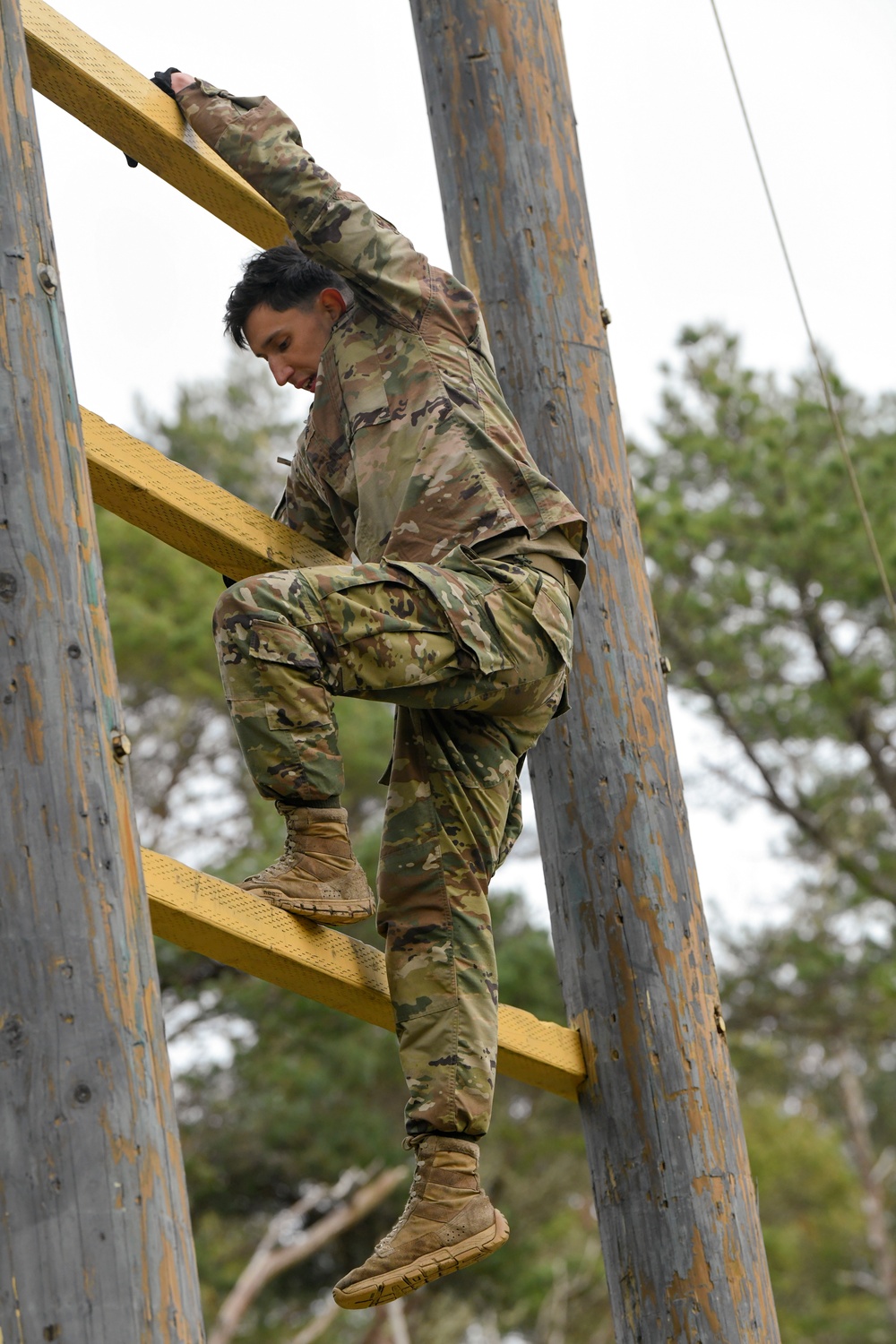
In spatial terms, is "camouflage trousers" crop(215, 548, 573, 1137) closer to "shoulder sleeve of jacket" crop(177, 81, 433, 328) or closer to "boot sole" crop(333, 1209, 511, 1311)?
"boot sole" crop(333, 1209, 511, 1311)

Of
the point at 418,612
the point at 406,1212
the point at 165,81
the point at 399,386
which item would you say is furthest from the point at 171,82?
the point at 406,1212

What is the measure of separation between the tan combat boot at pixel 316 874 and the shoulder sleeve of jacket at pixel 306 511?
674 millimetres

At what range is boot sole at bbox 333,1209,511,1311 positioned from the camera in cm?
231

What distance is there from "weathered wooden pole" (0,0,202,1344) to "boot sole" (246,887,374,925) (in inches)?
28.1

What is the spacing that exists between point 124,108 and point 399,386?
730 millimetres

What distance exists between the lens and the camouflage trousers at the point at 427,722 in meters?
2.45

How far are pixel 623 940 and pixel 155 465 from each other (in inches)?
53.1

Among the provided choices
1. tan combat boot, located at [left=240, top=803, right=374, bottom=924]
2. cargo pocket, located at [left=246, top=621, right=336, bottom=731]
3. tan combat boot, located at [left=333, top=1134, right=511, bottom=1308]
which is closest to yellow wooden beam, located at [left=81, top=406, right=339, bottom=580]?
cargo pocket, located at [left=246, top=621, right=336, bottom=731]

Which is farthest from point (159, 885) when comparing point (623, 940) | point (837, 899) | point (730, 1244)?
point (837, 899)

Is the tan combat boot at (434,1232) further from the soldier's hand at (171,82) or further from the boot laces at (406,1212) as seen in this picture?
the soldier's hand at (171,82)

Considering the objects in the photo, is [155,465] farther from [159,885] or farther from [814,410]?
[814,410]

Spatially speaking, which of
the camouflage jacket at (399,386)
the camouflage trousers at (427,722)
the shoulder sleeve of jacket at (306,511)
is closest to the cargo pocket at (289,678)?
the camouflage trousers at (427,722)

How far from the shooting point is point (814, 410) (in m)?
13.5

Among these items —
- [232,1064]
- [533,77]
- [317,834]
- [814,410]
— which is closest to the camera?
[317,834]
